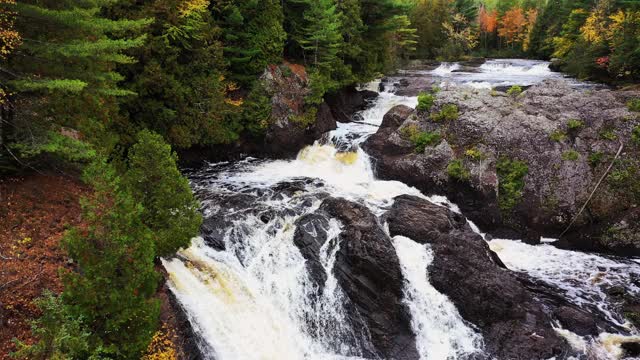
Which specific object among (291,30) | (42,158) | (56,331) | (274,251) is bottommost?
(274,251)

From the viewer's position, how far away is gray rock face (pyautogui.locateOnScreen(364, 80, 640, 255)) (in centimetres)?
1727

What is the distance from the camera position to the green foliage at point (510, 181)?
18.0 metres

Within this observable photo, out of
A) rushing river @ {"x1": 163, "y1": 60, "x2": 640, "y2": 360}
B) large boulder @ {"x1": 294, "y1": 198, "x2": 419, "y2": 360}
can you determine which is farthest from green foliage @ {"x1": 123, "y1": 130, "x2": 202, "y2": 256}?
large boulder @ {"x1": 294, "y1": 198, "x2": 419, "y2": 360}

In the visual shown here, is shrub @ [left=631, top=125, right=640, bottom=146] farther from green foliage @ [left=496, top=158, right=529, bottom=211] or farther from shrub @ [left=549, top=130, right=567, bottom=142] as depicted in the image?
green foliage @ [left=496, top=158, right=529, bottom=211]

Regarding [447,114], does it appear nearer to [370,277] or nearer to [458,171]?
[458,171]

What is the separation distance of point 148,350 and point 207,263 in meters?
4.03

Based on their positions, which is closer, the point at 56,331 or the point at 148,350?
the point at 56,331

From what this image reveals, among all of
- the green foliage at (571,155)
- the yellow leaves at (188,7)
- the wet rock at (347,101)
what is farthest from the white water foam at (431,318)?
the wet rock at (347,101)

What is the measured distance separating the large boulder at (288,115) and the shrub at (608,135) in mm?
13548

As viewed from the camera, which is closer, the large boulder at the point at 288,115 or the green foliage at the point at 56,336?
the green foliage at the point at 56,336

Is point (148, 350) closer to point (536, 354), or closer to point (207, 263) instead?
point (207, 263)

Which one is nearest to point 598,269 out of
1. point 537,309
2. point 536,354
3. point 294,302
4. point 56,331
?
point 537,309

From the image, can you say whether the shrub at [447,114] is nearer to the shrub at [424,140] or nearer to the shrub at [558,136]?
the shrub at [424,140]

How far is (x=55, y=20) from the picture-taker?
370 inches
